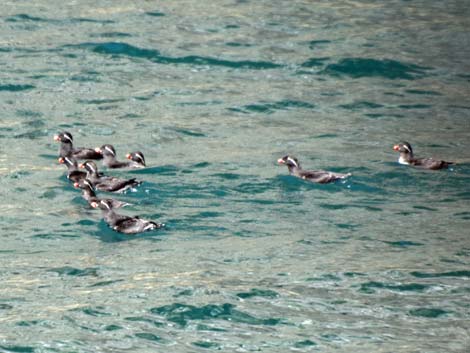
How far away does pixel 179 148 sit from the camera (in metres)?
18.5

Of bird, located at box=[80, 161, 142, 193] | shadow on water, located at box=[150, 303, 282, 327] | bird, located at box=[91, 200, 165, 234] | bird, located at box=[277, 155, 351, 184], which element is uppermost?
bird, located at box=[277, 155, 351, 184]

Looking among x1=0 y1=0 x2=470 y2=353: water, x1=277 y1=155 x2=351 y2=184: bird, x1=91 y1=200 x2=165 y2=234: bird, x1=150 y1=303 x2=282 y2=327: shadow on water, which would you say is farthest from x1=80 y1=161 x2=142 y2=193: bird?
x1=150 y1=303 x2=282 y2=327: shadow on water

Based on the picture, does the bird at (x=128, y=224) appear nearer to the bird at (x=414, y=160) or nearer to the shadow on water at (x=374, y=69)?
the bird at (x=414, y=160)

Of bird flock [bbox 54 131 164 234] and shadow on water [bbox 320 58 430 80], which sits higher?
shadow on water [bbox 320 58 430 80]

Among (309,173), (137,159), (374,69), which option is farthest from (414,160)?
(374,69)

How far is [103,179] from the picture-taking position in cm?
1673

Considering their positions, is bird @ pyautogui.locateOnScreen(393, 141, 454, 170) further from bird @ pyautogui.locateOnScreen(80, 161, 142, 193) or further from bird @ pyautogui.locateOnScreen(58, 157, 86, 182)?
bird @ pyautogui.locateOnScreen(58, 157, 86, 182)

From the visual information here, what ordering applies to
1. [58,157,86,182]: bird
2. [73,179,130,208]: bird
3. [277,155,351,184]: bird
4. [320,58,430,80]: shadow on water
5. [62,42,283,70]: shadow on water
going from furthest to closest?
[62,42,283,70]: shadow on water
[320,58,430,80]: shadow on water
[58,157,86,182]: bird
[277,155,351,184]: bird
[73,179,130,208]: bird

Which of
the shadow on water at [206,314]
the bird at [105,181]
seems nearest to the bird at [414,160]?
the bird at [105,181]

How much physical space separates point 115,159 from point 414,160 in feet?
14.1

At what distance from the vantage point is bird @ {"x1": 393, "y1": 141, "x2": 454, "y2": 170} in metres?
17.2

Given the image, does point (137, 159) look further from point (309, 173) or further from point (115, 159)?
point (309, 173)

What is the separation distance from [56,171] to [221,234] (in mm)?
3732

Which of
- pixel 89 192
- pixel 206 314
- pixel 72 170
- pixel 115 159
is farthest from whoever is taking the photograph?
pixel 115 159
